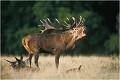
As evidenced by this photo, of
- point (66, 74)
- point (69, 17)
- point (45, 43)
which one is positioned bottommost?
→ point (66, 74)

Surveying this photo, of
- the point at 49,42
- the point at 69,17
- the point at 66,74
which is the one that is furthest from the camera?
the point at 69,17

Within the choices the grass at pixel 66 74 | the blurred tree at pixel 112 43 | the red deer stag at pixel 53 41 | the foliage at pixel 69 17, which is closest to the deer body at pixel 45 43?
the red deer stag at pixel 53 41

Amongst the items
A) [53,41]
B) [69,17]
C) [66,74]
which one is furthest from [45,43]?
[69,17]

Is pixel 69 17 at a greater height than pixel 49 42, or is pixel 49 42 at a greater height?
pixel 69 17

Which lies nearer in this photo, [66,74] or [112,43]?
[66,74]

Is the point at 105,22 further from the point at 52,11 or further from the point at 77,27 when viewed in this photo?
the point at 77,27

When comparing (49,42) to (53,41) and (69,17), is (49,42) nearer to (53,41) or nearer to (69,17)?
(53,41)

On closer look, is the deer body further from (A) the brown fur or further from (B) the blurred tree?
(B) the blurred tree

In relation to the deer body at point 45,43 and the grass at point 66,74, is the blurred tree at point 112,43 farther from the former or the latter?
the deer body at point 45,43

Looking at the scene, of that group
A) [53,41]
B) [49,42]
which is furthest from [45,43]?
[53,41]

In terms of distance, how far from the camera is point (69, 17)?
122 ft

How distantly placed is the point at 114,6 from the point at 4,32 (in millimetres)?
8276

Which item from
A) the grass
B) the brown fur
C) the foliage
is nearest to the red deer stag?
the brown fur

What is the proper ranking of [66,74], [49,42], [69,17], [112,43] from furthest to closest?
1. [112,43]
2. [69,17]
3. [49,42]
4. [66,74]
